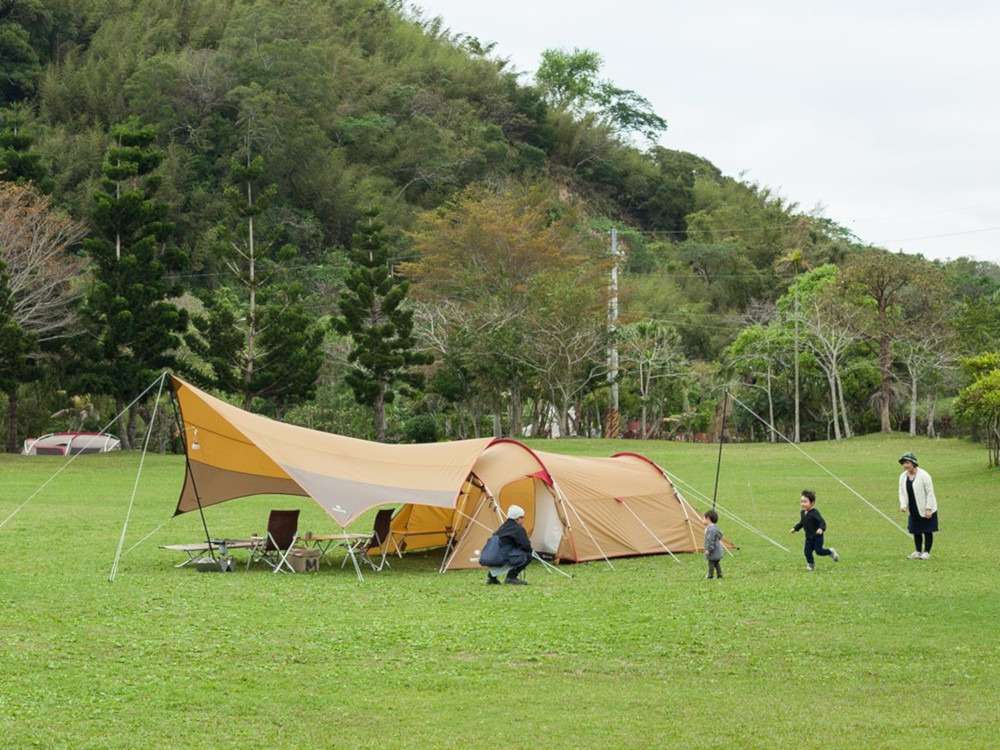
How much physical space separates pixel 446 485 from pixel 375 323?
28.7 meters

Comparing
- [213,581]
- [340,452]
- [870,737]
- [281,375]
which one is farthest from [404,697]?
[281,375]

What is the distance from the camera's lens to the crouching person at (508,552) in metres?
14.2

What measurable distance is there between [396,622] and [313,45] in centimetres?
6481

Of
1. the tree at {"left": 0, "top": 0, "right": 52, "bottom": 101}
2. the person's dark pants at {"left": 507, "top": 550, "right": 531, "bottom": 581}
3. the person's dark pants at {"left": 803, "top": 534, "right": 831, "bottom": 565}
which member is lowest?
the person's dark pants at {"left": 507, "top": 550, "right": 531, "bottom": 581}

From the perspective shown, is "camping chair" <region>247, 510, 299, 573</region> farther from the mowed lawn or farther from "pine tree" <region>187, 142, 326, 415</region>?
"pine tree" <region>187, 142, 326, 415</region>

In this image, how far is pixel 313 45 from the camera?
72562 millimetres

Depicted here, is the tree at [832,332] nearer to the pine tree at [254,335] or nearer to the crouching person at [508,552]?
the pine tree at [254,335]

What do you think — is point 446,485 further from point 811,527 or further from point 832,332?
point 832,332

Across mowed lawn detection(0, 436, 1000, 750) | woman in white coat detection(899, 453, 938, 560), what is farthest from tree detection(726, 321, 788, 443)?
woman in white coat detection(899, 453, 938, 560)

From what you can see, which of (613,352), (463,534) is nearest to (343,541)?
(463,534)

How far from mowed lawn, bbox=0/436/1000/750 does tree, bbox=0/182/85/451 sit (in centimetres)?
1892

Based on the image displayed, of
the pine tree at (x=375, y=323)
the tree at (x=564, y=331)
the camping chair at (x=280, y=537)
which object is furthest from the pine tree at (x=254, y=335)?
the camping chair at (x=280, y=537)

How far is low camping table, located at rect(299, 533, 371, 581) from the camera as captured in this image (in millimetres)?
15492

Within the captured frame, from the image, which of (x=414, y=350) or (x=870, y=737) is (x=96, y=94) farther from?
(x=870, y=737)
